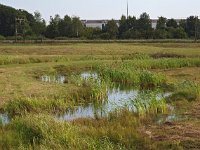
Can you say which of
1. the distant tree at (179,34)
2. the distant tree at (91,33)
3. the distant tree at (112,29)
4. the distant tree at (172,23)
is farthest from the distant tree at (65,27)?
the distant tree at (172,23)

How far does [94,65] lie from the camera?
33.6m

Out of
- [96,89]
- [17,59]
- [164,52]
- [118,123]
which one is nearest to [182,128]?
[118,123]

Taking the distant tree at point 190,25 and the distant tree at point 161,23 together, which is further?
the distant tree at point 190,25

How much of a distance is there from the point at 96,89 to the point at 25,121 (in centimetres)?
777

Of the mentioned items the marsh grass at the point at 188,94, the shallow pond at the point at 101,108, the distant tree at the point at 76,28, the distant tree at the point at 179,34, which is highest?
the distant tree at the point at 76,28

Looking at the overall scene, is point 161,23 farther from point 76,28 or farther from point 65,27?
point 65,27

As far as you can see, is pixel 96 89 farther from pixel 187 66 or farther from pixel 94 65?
pixel 187 66

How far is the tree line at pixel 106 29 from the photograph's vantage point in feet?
278

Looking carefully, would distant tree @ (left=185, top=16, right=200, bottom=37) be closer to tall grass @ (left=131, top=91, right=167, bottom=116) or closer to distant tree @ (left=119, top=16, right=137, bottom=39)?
distant tree @ (left=119, top=16, right=137, bottom=39)

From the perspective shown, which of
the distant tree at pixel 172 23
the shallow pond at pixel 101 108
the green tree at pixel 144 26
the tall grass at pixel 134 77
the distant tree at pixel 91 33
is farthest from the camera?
the distant tree at pixel 172 23

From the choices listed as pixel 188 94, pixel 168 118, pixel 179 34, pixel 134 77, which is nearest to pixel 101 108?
pixel 168 118

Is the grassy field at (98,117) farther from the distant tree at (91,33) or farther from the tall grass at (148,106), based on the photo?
the distant tree at (91,33)

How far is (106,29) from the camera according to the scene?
88.8 metres

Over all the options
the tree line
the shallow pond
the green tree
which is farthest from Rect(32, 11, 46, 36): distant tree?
the shallow pond
